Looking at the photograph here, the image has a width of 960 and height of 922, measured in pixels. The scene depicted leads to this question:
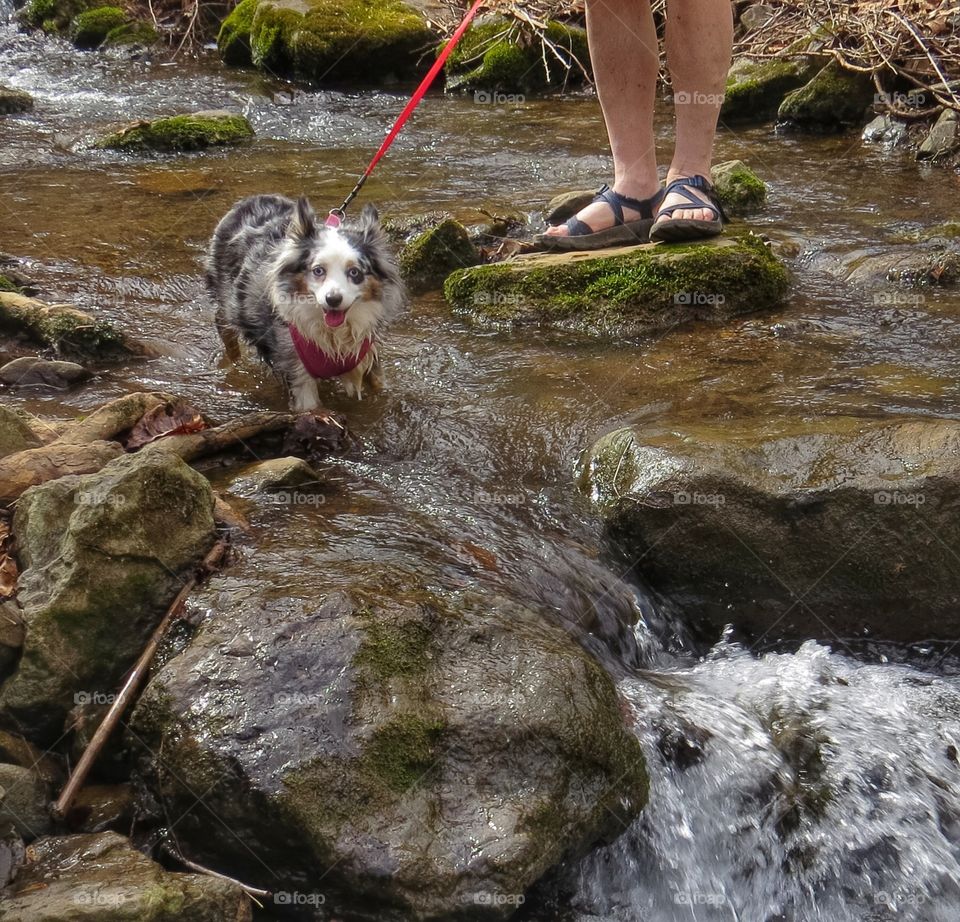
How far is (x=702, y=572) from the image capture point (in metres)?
3.27

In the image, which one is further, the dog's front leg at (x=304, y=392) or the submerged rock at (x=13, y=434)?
the dog's front leg at (x=304, y=392)

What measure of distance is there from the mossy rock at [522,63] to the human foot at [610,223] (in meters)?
6.21

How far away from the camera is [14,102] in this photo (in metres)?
9.95

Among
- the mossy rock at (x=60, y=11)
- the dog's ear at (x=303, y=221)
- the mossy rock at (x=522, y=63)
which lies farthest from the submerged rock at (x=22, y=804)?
the mossy rock at (x=60, y=11)

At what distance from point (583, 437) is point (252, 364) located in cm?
178

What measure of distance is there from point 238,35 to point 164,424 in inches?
417

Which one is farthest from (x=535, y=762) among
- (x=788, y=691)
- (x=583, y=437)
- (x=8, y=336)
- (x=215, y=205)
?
(x=215, y=205)

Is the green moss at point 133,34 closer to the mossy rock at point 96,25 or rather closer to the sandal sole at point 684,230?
the mossy rock at point 96,25

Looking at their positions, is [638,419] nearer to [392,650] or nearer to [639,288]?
[639,288]

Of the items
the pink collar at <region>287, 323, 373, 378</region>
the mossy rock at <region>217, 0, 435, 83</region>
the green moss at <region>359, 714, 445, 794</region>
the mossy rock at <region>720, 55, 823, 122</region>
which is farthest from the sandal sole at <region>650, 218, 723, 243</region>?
the mossy rock at <region>217, 0, 435, 83</region>

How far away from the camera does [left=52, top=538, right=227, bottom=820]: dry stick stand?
2361 millimetres

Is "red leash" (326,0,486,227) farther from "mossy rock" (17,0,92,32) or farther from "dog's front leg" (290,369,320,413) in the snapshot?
"mossy rock" (17,0,92,32)

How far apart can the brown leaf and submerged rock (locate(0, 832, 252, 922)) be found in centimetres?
153

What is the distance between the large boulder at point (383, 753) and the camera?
88.0 inches
